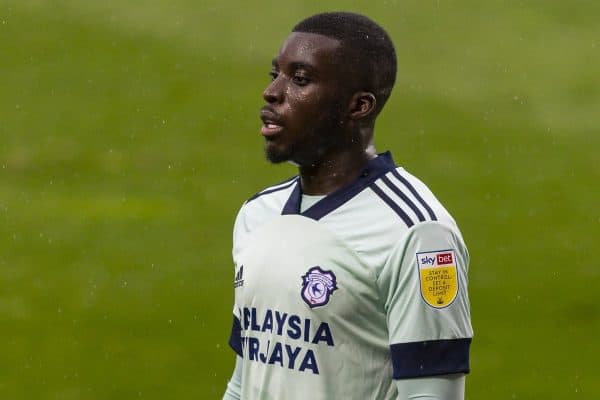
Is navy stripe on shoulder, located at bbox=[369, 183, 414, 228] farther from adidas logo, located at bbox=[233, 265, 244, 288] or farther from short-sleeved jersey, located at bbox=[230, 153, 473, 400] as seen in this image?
adidas logo, located at bbox=[233, 265, 244, 288]

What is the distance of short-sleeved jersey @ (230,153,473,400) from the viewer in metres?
3.01

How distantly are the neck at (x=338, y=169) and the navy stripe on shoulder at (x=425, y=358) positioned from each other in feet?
1.39

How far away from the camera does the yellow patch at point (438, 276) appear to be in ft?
9.80

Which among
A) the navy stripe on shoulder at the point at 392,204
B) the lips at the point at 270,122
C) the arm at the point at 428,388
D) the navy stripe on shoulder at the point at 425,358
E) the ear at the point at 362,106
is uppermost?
the ear at the point at 362,106

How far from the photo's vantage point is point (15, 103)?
1067 cm

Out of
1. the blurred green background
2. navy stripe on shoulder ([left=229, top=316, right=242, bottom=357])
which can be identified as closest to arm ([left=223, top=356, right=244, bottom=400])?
navy stripe on shoulder ([left=229, top=316, right=242, bottom=357])

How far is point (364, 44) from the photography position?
322cm

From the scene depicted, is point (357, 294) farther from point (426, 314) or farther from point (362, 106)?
point (362, 106)

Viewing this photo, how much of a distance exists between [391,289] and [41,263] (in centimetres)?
603

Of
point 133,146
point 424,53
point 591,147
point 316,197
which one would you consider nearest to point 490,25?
point 424,53

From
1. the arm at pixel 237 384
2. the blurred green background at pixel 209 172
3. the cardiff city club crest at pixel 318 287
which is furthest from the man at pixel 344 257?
the blurred green background at pixel 209 172

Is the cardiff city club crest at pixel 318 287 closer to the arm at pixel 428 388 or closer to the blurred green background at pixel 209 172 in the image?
the arm at pixel 428 388

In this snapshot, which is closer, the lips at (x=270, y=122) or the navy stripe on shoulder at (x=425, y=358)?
the navy stripe on shoulder at (x=425, y=358)

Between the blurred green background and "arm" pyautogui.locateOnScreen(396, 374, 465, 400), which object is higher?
the blurred green background
